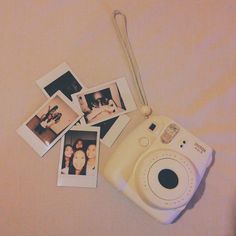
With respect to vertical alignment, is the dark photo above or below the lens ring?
above

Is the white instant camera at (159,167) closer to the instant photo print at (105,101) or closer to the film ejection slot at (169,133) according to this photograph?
the film ejection slot at (169,133)

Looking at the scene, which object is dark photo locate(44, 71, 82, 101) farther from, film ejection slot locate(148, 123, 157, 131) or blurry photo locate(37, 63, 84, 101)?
film ejection slot locate(148, 123, 157, 131)

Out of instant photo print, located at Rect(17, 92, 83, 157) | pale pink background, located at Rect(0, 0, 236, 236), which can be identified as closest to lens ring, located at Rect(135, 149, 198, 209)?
pale pink background, located at Rect(0, 0, 236, 236)

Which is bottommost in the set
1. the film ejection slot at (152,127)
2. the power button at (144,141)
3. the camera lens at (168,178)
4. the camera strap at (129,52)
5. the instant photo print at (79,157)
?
the instant photo print at (79,157)

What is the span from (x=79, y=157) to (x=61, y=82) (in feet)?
0.74

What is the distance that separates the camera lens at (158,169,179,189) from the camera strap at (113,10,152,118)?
0.63 feet

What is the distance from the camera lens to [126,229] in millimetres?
760

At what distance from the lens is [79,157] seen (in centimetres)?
80

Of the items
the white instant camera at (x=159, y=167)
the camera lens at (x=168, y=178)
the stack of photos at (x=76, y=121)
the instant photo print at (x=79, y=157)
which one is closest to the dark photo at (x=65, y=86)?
the stack of photos at (x=76, y=121)

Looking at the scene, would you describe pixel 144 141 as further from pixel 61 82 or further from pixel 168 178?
pixel 61 82

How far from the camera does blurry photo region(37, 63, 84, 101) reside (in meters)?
0.85

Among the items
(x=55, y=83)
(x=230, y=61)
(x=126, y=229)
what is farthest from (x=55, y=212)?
(x=230, y=61)

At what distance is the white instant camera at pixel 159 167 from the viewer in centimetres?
67

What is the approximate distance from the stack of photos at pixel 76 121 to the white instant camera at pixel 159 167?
0.09 meters
